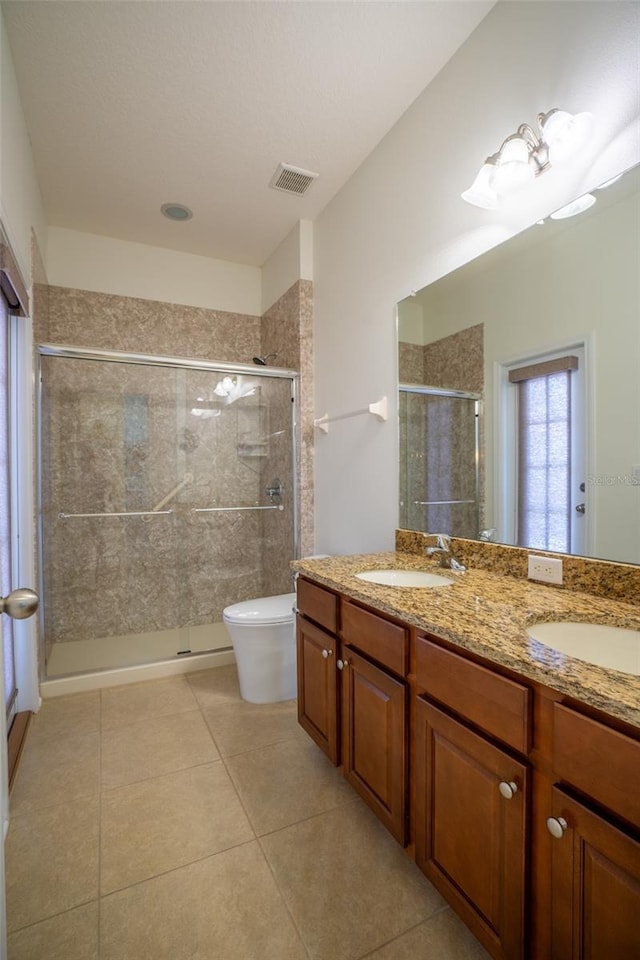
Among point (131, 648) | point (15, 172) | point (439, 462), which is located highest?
point (15, 172)

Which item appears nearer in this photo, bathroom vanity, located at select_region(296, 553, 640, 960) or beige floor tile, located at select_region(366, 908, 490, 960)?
bathroom vanity, located at select_region(296, 553, 640, 960)

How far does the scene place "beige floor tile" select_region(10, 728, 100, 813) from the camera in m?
1.66

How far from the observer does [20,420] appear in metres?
2.22

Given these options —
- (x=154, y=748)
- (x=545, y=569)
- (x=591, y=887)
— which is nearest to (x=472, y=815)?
(x=591, y=887)

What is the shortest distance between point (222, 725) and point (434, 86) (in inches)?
118

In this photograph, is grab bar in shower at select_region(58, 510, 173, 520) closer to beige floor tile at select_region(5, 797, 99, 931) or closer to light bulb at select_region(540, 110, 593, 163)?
beige floor tile at select_region(5, 797, 99, 931)

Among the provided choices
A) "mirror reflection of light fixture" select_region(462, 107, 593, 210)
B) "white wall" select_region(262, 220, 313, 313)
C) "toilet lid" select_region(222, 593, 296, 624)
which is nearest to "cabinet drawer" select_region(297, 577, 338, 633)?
"toilet lid" select_region(222, 593, 296, 624)

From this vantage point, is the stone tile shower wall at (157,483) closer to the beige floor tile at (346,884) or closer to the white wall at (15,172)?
the white wall at (15,172)

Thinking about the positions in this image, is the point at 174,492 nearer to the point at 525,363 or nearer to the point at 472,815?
the point at 525,363

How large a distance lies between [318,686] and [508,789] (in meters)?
0.94

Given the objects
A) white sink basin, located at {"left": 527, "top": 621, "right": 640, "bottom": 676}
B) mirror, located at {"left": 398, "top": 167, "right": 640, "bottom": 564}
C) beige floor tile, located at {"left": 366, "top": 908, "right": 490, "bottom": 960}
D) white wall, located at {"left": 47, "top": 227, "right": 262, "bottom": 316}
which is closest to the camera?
white sink basin, located at {"left": 527, "top": 621, "right": 640, "bottom": 676}

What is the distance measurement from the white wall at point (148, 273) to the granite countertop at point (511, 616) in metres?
2.58

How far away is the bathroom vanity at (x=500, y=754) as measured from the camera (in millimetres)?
723

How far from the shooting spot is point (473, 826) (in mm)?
990
